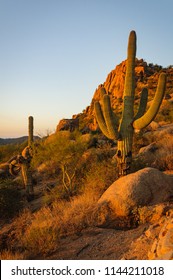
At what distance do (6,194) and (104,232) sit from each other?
605 centimetres

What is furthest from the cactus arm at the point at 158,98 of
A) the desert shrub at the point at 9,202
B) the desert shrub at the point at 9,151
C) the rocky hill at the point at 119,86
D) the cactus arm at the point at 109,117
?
the desert shrub at the point at 9,151

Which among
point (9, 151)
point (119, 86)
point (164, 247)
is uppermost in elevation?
point (119, 86)

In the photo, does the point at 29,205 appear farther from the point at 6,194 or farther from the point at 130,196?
the point at 130,196

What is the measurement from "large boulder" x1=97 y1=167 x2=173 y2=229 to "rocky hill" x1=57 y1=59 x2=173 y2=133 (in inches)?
620

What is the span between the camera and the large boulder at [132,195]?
8.26 meters

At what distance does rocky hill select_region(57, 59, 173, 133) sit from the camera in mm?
29514

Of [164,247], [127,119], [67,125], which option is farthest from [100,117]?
[67,125]

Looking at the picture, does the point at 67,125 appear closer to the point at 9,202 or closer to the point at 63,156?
the point at 63,156

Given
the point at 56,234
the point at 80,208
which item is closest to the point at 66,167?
the point at 80,208

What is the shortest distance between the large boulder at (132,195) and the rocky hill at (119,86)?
15740mm

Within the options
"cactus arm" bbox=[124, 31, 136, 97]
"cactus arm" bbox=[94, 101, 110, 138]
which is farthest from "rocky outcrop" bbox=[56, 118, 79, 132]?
"cactus arm" bbox=[124, 31, 136, 97]

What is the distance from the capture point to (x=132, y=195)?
8.57m

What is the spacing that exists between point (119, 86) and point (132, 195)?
169 feet

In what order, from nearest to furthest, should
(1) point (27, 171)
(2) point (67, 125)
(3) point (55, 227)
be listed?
1. (3) point (55, 227)
2. (1) point (27, 171)
3. (2) point (67, 125)
